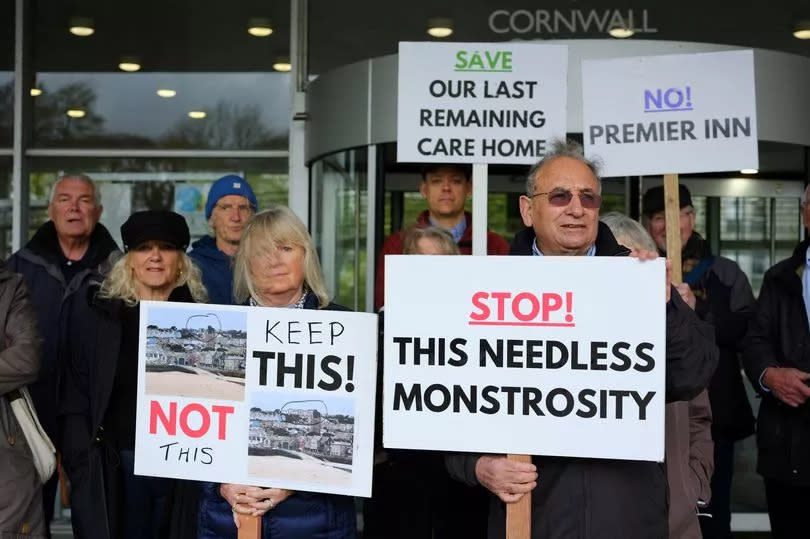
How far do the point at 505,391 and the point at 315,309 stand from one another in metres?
0.69

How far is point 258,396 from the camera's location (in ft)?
11.0

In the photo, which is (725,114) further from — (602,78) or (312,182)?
(312,182)

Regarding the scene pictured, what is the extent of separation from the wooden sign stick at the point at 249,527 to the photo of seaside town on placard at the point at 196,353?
35cm

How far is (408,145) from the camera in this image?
4906mm

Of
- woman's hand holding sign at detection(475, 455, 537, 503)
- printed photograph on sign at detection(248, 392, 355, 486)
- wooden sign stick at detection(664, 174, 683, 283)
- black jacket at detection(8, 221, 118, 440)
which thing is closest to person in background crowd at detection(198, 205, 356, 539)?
printed photograph on sign at detection(248, 392, 355, 486)

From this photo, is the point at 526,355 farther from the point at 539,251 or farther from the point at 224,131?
the point at 224,131

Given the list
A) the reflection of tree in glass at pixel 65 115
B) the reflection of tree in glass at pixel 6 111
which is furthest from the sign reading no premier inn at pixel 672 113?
the reflection of tree in glass at pixel 6 111

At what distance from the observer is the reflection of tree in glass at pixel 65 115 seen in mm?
8367

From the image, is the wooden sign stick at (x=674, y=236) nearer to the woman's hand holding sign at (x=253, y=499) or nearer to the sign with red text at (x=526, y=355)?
the sign with red text at (x=526, y=355)

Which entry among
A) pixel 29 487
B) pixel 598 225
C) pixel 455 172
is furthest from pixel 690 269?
pixel 29 487

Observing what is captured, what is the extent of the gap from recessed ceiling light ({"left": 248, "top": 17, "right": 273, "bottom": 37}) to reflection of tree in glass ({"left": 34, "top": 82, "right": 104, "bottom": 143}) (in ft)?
4.17

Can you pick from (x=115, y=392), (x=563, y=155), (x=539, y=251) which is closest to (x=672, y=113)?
(x=563, y=155)

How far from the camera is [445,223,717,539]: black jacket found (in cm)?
305

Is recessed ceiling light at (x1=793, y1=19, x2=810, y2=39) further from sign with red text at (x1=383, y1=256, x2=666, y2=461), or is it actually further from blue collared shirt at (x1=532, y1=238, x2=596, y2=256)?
sign with red text at (x1=383, y1=256, x2=666, y2=461)
